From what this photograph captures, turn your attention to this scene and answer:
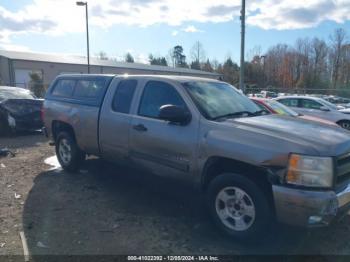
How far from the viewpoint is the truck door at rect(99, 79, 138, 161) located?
516 centimetres

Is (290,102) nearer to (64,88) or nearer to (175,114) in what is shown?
(64,88)

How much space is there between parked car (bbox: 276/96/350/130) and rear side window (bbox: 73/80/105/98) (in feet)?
30.6

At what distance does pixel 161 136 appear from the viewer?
4.56 metres

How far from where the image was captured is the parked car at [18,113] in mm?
10469

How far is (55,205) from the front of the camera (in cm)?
496

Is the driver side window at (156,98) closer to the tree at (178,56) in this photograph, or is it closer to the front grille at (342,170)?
the front grille at (342,170)

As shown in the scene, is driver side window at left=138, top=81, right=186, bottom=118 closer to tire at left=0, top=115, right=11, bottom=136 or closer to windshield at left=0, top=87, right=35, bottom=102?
tire at left=0, top=115, right=11, bottom=136

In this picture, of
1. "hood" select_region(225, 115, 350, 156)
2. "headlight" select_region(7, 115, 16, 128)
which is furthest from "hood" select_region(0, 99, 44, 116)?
"hood" select_region(225, 115, 350, 156)

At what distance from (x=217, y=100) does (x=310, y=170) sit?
67.6 inches

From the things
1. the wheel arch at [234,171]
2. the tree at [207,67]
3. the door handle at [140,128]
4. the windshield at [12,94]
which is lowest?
the wheel arch at [234,171]

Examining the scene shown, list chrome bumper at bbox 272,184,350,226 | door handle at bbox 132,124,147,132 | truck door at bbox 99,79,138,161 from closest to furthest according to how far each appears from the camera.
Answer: chrome bumper at bbox 272,184,350,226 → door handle at bbox 132,124,147,132 → truck door at bbox 99,79,138,161

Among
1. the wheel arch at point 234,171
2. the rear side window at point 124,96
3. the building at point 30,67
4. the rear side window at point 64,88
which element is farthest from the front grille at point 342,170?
the building at point 30,67

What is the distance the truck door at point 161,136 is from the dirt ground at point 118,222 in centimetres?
31

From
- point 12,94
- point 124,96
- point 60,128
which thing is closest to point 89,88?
point 124,96
